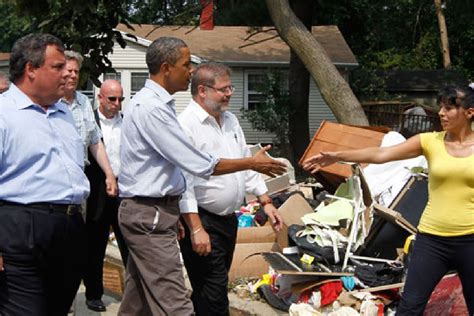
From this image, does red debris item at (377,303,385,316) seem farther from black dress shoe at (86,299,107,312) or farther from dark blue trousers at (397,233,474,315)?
black dress shoe at (86,299,107,312)

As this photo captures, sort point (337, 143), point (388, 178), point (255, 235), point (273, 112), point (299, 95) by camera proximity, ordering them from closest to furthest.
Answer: point (255, 235) → point (388, 178) → point (337, 143) → point (299, 95) → point (273, 112)

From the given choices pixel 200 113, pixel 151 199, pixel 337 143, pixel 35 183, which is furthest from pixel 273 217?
pixel 337 143

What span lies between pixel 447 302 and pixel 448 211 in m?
1.11

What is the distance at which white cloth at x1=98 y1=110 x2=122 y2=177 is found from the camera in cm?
610

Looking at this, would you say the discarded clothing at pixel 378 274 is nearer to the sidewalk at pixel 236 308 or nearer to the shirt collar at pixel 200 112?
the sidewalk at pixel 236 308

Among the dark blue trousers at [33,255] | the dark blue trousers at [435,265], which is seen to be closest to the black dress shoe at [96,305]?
the dark blue trousers at [33,255]

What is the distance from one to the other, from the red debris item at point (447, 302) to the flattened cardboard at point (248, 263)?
5.91 feet

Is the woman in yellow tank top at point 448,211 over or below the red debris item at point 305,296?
over

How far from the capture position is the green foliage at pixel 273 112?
22.0 metres

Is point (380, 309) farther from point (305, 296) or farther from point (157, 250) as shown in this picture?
point (157, 250)

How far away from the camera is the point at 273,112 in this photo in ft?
72.5

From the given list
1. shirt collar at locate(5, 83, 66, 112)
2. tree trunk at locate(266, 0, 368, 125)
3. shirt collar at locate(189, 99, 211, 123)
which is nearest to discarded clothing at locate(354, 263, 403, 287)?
shirt collar at locate(189, 99, 211, 123)

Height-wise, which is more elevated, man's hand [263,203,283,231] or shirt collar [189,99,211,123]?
shirt collar [189,99,211,123]

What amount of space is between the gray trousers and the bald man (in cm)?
182
